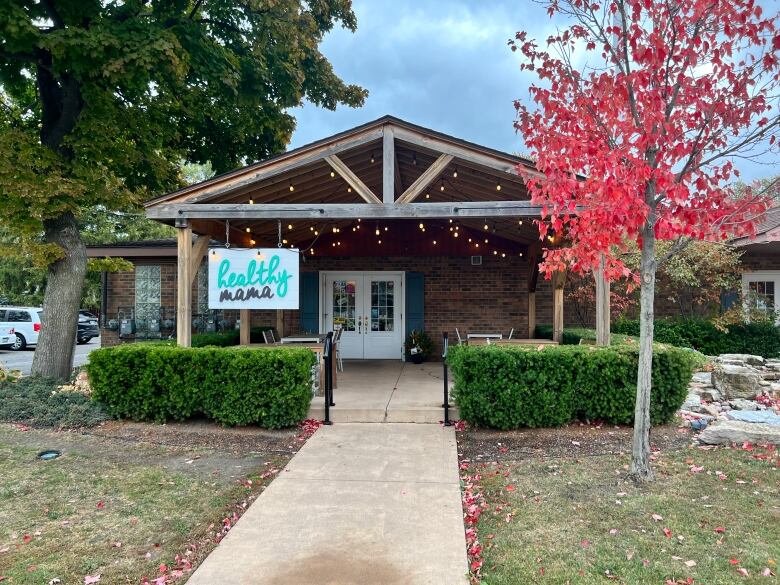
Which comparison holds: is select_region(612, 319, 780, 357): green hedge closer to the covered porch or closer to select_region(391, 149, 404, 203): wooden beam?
the covered porch

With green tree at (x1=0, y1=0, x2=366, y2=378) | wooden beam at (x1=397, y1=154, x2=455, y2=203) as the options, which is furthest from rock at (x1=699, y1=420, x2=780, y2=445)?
green tree at (x1=0, y1=0, x2=366, y2=378)

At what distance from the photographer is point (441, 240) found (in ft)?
34.9

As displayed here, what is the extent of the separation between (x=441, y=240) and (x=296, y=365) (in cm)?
587

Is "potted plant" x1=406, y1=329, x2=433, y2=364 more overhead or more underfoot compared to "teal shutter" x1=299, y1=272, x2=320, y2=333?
more underfoot

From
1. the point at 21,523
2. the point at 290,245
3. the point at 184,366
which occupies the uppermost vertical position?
the point at 290,245

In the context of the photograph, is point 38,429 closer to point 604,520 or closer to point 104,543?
point 104,543

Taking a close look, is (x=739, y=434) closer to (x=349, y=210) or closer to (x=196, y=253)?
(x=349, y=210)

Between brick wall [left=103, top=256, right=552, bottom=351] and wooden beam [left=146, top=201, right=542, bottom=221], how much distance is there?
478 cm

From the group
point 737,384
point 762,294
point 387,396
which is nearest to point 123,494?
point 387,396

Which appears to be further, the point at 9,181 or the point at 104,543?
the point at 9,181

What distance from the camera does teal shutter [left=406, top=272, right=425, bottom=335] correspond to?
1084 centimetres

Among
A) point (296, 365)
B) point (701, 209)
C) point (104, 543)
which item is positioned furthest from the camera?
point (296, 365)

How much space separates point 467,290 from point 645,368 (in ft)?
22.3

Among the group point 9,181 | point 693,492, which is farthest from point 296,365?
point 9,181
